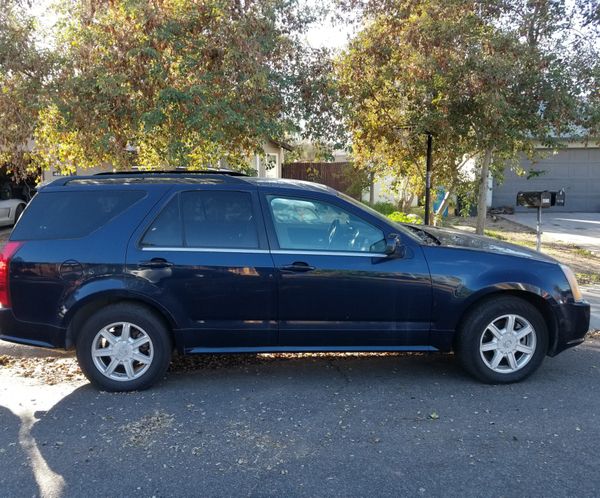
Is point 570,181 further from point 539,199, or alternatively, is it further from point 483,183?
point 539,199

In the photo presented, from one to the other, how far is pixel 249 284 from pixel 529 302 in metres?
2.35

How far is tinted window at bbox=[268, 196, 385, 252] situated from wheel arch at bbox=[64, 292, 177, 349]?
113cm

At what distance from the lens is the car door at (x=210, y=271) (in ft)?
14.5

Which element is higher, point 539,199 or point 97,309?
point 539,199

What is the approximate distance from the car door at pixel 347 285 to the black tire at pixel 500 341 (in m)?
0.36

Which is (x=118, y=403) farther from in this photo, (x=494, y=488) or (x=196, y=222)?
(x=494, y=488)

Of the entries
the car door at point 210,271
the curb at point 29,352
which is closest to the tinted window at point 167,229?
the car door at point 210,271

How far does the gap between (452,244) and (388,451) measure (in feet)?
6.48

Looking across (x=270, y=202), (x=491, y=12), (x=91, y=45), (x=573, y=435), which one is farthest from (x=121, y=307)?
(x=491, y=12)

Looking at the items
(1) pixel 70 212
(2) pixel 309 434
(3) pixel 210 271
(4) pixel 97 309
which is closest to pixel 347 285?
(3) pixel 210 271

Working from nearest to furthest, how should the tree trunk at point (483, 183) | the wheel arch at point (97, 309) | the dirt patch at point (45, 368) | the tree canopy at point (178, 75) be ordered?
the wheel arch at point (97, 309) → the dirt patch at point (45, 368) → the tree canopy at point (178, 75) → the tree trunk at point (483, 183)

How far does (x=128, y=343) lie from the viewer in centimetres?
446

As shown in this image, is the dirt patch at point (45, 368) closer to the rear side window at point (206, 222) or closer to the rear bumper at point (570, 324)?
the rear side window at point (206, 222)

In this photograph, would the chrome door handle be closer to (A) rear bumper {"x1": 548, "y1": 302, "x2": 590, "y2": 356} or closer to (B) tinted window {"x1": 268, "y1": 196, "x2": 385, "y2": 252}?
(B) tinted window {"x1": 268, "y1": 196, "x2": 385, "y2": 252}
